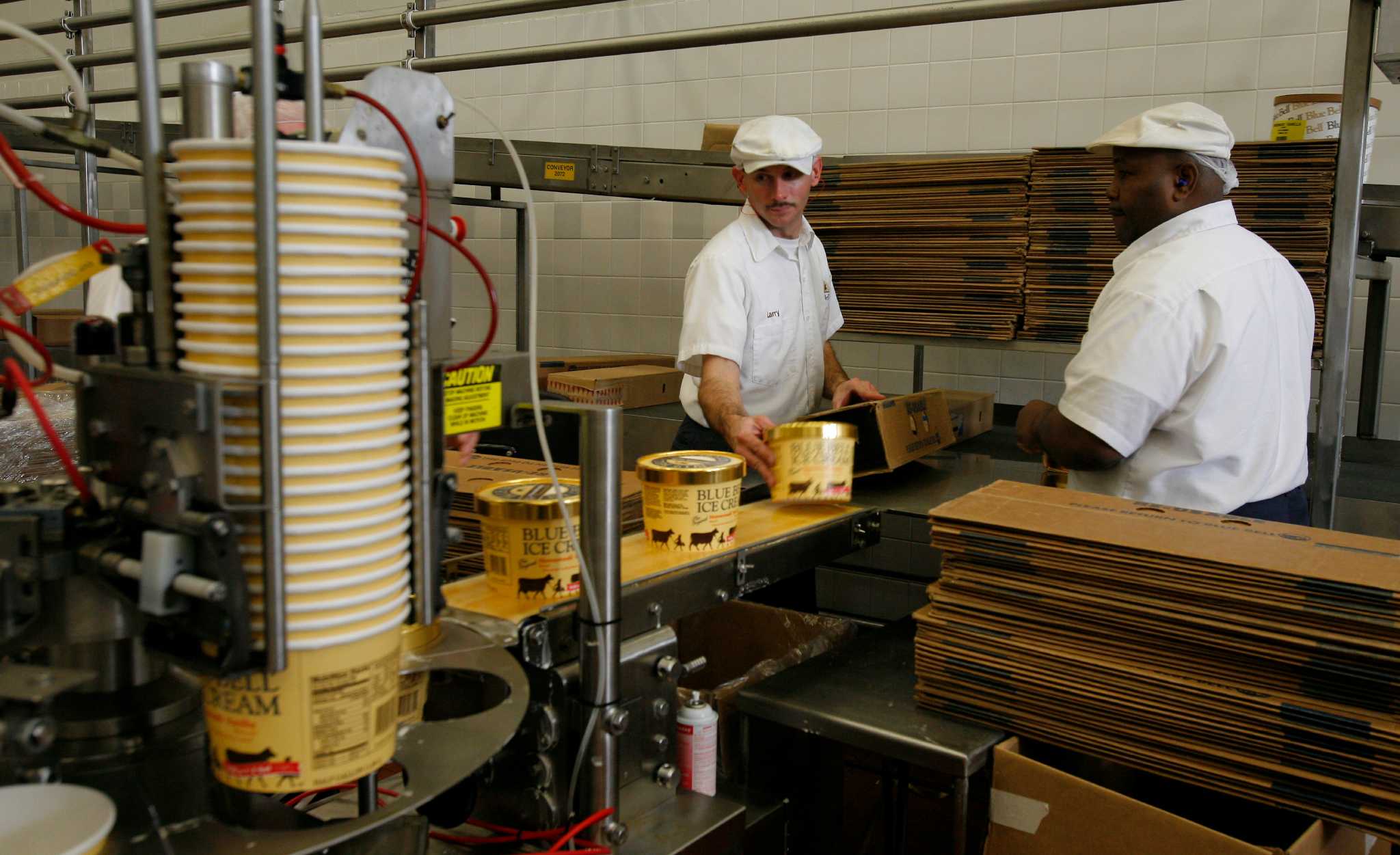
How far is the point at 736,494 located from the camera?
1.54 metres

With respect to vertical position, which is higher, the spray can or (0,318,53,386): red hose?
(0,318,53,386): red hose

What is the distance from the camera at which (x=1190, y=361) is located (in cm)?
194

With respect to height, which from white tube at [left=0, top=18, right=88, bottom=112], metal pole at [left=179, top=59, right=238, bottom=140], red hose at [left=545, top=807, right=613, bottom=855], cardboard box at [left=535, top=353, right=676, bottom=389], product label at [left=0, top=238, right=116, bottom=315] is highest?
white tube at [left=0, top=18, right=88, bottom=112]

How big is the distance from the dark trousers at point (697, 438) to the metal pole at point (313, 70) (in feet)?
6.45

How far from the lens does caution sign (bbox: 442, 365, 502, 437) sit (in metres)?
0.91

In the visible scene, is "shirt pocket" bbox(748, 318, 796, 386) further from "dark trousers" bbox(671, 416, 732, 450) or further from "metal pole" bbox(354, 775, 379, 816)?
"metal pole" bbox(354, 775, 379, 816)

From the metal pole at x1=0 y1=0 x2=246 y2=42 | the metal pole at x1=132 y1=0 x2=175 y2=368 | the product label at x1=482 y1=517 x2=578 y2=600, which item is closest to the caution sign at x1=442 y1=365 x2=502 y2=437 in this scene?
the metal pole at x1=132 y1=0 x2=175 y2=368

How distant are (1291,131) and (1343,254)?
0.70 m

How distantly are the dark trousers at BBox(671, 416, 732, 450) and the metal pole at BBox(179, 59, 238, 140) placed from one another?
6.52ft

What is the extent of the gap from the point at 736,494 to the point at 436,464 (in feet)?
2.43

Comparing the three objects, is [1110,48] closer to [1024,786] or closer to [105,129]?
[1024,786]

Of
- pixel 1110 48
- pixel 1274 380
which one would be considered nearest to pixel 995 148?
pixel 1110 48

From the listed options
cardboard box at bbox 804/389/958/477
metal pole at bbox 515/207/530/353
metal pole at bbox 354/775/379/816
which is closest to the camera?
metal pole at bbox 354/775/379/816

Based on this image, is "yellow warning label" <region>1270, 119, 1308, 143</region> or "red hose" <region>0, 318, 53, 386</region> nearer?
"red hose" <region>0, 318, 53, 386</region>
